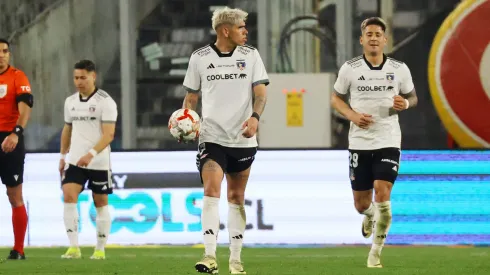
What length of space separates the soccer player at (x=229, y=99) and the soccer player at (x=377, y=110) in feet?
4.39

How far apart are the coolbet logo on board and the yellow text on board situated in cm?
258

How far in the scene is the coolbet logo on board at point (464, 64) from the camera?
1388cm

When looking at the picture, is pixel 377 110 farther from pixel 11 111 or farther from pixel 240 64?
pixel 11 111

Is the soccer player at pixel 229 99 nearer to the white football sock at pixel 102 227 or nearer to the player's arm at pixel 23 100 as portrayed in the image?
the player's arm at pixel 23 100

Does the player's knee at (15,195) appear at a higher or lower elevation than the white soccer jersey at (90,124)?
lower

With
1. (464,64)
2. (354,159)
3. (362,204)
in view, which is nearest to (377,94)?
(354,159)

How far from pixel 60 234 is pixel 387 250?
364 centimetres

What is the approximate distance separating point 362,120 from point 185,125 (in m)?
1.79

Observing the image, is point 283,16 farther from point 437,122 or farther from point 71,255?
point 71,255

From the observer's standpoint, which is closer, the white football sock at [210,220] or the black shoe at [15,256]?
the white football sock at [210,220]

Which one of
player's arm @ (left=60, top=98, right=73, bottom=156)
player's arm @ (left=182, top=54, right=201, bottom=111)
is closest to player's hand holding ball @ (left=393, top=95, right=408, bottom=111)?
player's arm @ (left=182, top=54, right=201, bottom=111)

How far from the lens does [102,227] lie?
1228 centimetres

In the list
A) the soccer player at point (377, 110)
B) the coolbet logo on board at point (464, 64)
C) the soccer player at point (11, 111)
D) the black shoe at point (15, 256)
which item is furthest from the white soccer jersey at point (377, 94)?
the coolbet logo on board at point (464, 64)

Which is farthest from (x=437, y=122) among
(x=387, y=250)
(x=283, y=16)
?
(x=387, y=250)
